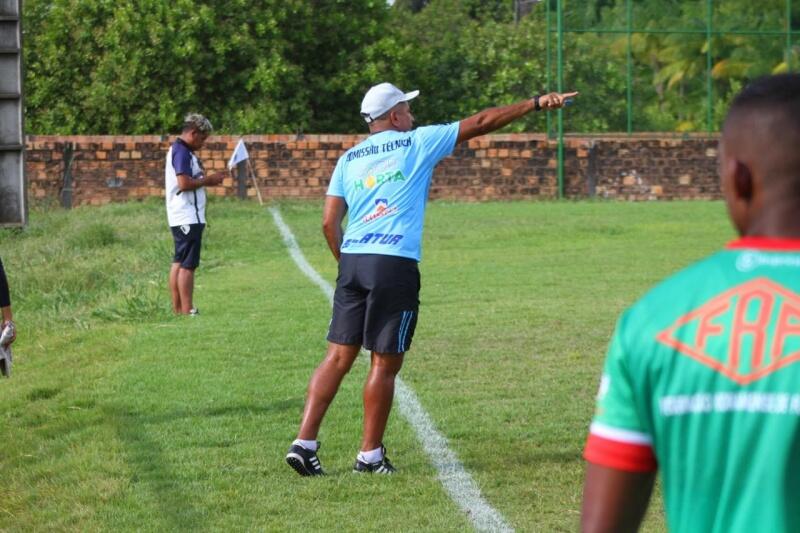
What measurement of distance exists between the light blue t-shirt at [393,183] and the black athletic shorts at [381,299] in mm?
61

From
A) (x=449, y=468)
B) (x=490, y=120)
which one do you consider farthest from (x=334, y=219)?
(x=449, y=468)

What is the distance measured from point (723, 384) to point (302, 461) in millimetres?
5076

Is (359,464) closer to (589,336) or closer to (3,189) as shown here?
(3,189)

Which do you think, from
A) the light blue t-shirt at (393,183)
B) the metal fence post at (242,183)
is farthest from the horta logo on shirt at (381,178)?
the metal fence post at (242,183)

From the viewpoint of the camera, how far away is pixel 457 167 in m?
32.8

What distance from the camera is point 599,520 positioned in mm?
2572

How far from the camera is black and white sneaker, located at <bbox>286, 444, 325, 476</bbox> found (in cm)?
732

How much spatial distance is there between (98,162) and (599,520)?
31.5 meters

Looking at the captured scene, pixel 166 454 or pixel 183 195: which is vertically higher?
pixel 183 195

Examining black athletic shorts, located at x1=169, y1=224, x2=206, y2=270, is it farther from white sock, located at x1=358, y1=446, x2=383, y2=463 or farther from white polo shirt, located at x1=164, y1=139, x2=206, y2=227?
white sock, located at x1=358, y1=446, x2=383, y2=463

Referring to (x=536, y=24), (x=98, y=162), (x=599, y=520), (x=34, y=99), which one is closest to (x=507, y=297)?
(x=599, y=520)

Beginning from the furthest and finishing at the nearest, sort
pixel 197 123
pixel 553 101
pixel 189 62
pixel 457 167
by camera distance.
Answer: pixel 189 62 → pixel 457 167 → pixel 197 123 → pixel 553 101

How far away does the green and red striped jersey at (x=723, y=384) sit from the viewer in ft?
7.88

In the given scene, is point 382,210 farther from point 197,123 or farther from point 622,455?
point 197,123
